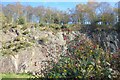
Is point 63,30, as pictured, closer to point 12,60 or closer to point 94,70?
point 12,60

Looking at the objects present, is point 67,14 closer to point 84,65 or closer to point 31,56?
point 31,56

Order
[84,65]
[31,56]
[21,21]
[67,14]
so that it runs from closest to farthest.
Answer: [84,65], [31,56], [21,21], [67,14]

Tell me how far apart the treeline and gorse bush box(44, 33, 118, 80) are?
6.77 m

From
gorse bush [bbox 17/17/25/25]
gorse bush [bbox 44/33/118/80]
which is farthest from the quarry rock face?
gorse bush [bbox 44/33/118/80]

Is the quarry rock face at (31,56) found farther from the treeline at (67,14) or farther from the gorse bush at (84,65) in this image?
the gorse bush at (84,65)

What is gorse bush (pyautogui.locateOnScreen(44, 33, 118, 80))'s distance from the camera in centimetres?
275

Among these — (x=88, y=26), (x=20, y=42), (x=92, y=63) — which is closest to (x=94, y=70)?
(x=92, y=63)

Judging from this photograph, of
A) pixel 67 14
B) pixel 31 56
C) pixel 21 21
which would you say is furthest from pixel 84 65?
pixel 67 14

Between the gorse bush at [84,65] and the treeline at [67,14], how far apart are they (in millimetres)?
6766

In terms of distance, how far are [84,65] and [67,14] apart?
8184 mm

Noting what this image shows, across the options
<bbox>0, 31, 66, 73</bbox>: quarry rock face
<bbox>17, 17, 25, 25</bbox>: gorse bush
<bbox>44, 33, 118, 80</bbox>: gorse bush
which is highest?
<bbox>17, 17, 25, 25</bbox>: gorse bush

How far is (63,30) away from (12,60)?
3618 millimetres

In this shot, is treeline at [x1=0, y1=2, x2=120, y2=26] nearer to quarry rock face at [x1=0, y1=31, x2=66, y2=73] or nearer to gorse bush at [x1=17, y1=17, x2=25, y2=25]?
gorse bush at [x1=17, y1=17, x2=25, y2=25]

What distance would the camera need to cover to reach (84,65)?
282cm
